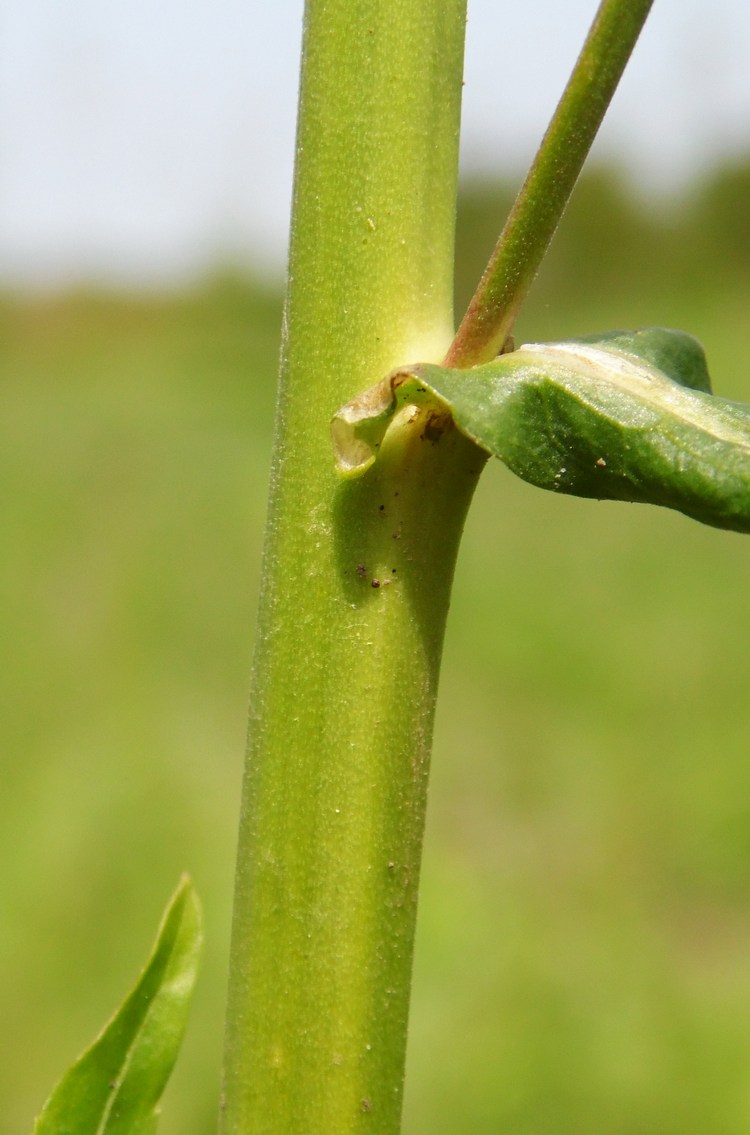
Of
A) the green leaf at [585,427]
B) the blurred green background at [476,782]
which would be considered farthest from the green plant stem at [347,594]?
the blurred green background at [476,782]

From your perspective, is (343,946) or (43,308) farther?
(43,308)

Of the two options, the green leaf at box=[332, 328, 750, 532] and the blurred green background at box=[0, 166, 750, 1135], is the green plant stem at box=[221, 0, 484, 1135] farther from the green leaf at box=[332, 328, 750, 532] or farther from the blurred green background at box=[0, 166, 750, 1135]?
the blurred green background at box=[0, 166, 750, 1135]

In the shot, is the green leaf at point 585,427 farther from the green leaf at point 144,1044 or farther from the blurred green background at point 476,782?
the blurred green background at point 476,782

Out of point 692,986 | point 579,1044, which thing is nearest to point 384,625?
point 579,1044

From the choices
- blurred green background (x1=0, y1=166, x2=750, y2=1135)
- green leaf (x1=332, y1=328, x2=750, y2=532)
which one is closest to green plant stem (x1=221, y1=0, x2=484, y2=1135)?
green leaf (x1=332, y1=328, x2=750, y2=532)

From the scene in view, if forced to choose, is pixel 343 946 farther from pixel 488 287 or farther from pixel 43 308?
pixel 43 308

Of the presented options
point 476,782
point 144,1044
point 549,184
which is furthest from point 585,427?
point 476,782
